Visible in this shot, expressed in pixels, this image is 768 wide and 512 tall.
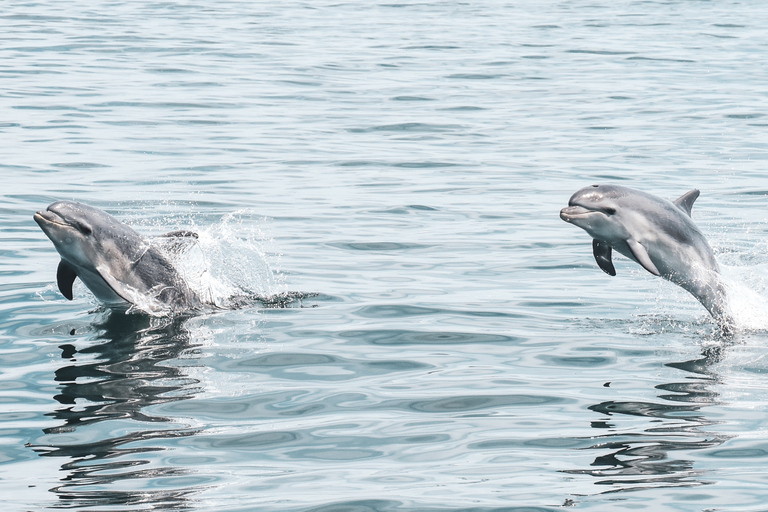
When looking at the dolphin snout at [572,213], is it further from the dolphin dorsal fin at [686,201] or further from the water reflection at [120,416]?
the water reflection at [120,416]

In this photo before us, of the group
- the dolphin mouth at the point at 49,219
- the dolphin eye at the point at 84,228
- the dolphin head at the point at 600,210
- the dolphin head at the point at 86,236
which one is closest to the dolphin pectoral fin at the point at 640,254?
the dolphin head at the point at 600,210

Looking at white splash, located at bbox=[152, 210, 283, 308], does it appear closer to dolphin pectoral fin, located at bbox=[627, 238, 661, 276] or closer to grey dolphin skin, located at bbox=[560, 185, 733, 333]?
grey dolphin skin, located at bbox=[560, 185, 733, 333]

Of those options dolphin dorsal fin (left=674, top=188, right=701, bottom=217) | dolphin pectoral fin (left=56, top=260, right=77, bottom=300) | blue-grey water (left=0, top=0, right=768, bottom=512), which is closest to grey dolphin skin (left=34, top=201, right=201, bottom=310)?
dolphin pectoral fin (left=56, top=260, right=77, bottom=300)

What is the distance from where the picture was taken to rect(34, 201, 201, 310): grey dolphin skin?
421 inches

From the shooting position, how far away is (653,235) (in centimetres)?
1097

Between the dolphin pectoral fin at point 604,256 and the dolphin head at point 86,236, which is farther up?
the dolphin head at point 86,236

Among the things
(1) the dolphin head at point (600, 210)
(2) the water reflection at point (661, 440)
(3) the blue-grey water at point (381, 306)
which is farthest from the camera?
(1) the dolphin head at point (600, 210)

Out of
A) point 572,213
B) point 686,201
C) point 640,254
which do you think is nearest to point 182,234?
point 572,213

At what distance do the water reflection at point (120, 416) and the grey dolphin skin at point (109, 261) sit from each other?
0.36m

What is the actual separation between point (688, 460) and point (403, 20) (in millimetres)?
37751

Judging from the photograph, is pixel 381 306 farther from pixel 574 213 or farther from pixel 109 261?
pixel 109 261

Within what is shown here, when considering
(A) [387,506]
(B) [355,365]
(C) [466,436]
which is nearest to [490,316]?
(B) [355,365]

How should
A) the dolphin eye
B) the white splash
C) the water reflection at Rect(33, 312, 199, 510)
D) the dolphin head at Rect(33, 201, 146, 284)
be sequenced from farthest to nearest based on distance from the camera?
the white splash → the dolphin eye → the dolphin head at Rect(33, 201, 146, 284) → the water reflection at Rect(33, 312, 199, 510)

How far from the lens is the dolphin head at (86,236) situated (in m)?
10.6
